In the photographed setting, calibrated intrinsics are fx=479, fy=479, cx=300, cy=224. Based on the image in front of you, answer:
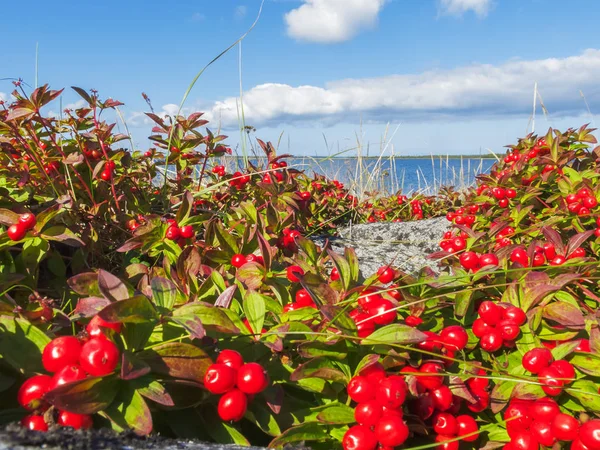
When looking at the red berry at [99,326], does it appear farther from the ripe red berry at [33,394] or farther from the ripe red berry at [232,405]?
the ripe red berry at [232,405]

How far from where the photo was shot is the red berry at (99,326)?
2.85 feet

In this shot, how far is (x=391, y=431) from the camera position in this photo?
0.90 meters

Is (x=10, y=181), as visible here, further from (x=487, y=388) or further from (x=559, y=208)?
(x=559, y=208)

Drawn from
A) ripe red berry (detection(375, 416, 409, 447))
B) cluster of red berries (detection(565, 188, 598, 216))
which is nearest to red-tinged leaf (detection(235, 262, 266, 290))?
ripe red berry (detection(375, 416, 409, 447))

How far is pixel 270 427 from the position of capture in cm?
97

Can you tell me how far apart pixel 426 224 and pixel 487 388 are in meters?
3.44

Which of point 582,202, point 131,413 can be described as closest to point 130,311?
point 131,413

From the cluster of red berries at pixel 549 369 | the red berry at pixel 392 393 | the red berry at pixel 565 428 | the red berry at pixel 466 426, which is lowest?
the red berry at pixel 466 426

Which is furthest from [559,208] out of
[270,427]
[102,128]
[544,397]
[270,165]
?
[102,128]

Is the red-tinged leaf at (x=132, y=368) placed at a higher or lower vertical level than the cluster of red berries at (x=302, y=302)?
higher

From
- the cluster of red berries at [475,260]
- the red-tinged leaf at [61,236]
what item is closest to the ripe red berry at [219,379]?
the red-tinged leaf at [61,236]

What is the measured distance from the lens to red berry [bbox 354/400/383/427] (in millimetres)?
934

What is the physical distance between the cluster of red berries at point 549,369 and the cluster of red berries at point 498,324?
0.26 ft

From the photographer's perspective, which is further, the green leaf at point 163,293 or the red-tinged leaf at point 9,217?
the red-tinged leaf at point 9,217
